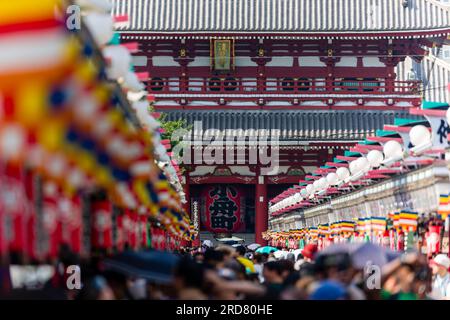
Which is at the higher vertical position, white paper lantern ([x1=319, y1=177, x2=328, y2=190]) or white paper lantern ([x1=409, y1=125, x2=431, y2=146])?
white paper lantern ([x1=409, y1=125, x2=431, y2=146])

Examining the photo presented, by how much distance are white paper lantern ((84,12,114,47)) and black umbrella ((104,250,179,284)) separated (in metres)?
1.88

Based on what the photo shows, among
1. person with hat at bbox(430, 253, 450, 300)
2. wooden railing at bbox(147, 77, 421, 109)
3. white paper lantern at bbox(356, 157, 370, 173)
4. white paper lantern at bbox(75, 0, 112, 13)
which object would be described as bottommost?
person with hat at bbox(430, 253, 450, 300)

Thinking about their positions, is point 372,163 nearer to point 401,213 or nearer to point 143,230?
point 401,213

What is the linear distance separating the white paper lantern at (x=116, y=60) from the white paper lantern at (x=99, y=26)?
334 millimetres

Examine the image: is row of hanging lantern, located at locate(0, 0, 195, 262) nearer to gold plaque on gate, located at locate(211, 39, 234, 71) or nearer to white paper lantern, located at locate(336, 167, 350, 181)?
white paper lantern, located at locate(336, 167, 350, 181)

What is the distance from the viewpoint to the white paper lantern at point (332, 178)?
88.4 feet

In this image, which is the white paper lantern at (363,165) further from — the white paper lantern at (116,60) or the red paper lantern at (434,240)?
the white paper lantern at (116,60)

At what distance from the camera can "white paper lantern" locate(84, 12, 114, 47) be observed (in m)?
8.68

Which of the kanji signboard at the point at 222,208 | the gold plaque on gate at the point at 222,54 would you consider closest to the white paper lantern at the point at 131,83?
the gold plaque on gate at the point at 222,54

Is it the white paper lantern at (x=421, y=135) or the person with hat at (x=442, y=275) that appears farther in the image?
the white paper lantern at (x=421, y=135)

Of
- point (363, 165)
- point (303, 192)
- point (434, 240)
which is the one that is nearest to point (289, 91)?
point (303, 192)

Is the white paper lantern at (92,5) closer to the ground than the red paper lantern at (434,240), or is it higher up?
higher up

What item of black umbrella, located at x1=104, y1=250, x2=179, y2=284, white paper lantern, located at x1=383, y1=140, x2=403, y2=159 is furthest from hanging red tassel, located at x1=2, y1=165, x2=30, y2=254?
white paper lantern, located at x1=383, y1=140, x2=403, y2=159
